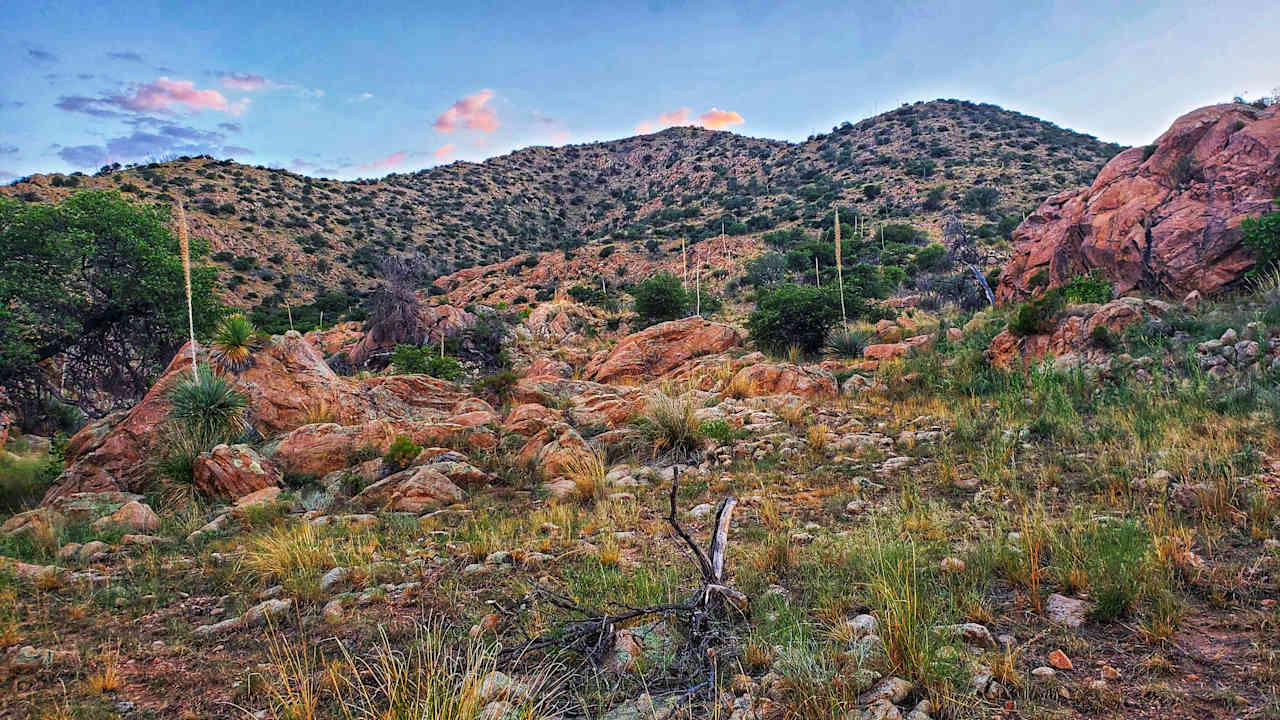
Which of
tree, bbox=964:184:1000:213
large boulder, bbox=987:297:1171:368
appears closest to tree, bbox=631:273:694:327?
large boulder, bbox=987:297:1171:368

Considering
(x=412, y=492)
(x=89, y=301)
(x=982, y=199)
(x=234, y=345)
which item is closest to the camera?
(x=412, y=492)

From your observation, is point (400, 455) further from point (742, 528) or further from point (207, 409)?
point (742, 528)

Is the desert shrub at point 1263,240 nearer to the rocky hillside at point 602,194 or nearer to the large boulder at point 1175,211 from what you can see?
the large boulder at point 1175,211

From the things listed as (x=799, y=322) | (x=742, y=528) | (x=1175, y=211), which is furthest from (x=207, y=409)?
(x=1175, y=211)

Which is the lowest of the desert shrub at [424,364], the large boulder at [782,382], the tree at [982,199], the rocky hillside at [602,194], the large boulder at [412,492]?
the large boulder at [412,492]

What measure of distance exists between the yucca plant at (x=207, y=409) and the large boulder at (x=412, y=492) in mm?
3583

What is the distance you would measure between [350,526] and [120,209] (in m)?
16.7

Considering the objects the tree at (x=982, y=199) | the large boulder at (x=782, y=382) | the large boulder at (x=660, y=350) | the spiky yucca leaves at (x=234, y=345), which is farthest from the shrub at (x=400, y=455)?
the tree at (x=982, y=199)

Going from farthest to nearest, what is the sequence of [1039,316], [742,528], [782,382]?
[782,382]
[1039,316]
[742,528]

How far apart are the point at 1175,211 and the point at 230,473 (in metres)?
17.8

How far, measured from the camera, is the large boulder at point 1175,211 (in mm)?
10500

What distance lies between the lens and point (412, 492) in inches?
270

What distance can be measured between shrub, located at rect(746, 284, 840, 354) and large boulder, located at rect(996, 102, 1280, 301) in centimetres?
473

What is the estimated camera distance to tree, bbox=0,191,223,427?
14148 mm
